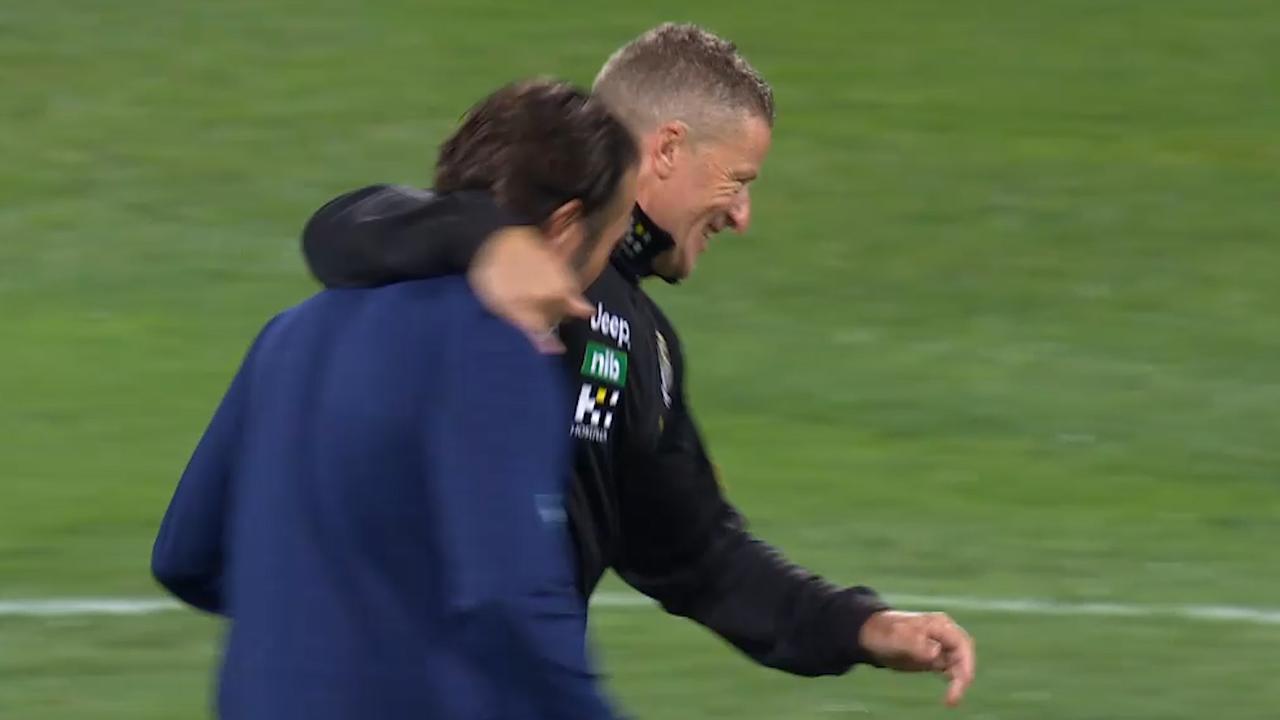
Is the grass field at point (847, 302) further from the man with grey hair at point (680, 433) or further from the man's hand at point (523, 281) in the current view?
the man's hand at point (523, 281)

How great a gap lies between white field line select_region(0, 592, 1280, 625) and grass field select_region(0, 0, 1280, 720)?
101 millimetres

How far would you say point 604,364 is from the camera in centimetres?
399

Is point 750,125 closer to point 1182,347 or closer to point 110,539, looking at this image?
point 110,539

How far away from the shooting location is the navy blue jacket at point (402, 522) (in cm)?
290

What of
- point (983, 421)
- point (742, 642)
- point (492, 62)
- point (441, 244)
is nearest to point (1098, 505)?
point (983, 421)

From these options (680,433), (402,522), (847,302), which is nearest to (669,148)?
(680,433)

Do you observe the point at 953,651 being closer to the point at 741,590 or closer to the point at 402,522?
the point at 741,590

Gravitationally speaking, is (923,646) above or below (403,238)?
below

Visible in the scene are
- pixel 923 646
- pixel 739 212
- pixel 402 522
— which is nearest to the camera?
pixel 402 522

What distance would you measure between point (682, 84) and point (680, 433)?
23.8 inches

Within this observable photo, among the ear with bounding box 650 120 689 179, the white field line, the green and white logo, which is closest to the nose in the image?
the ear with bounding box 650 120 689 179

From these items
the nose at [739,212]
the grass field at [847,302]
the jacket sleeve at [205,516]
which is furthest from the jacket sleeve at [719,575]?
the grass field at [847,302]

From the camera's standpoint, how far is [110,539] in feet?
29.7

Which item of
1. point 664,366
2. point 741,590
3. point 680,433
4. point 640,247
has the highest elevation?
point 640,247
